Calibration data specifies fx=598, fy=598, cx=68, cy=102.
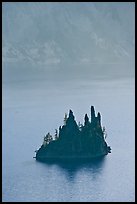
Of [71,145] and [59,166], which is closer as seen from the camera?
[59,166]

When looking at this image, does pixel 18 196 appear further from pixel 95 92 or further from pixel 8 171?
pixel 95 92

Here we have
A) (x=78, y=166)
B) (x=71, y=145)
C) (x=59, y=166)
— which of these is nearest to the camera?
(x=78, y=166)

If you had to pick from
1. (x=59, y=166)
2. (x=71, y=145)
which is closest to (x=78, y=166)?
(x=59, y=166)

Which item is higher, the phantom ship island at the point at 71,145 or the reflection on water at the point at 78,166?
the phantom ship island at the point at 71,145

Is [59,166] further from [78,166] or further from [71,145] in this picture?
[71,145]

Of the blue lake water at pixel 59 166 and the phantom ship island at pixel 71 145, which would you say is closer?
the blue lake water at pixel 59 166

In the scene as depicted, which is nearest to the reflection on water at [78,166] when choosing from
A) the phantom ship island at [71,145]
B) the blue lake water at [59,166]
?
the blue lake water at [59,166]

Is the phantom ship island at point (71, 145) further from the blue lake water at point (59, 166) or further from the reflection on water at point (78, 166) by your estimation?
the blue lake water at point (59, 166)

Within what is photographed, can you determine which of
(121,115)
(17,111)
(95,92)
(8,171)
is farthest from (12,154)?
(95,92)

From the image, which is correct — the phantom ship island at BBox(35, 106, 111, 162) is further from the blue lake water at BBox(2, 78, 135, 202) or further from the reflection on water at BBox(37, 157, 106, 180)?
the blue lake water at BBox(2, 78, 135, 202)
